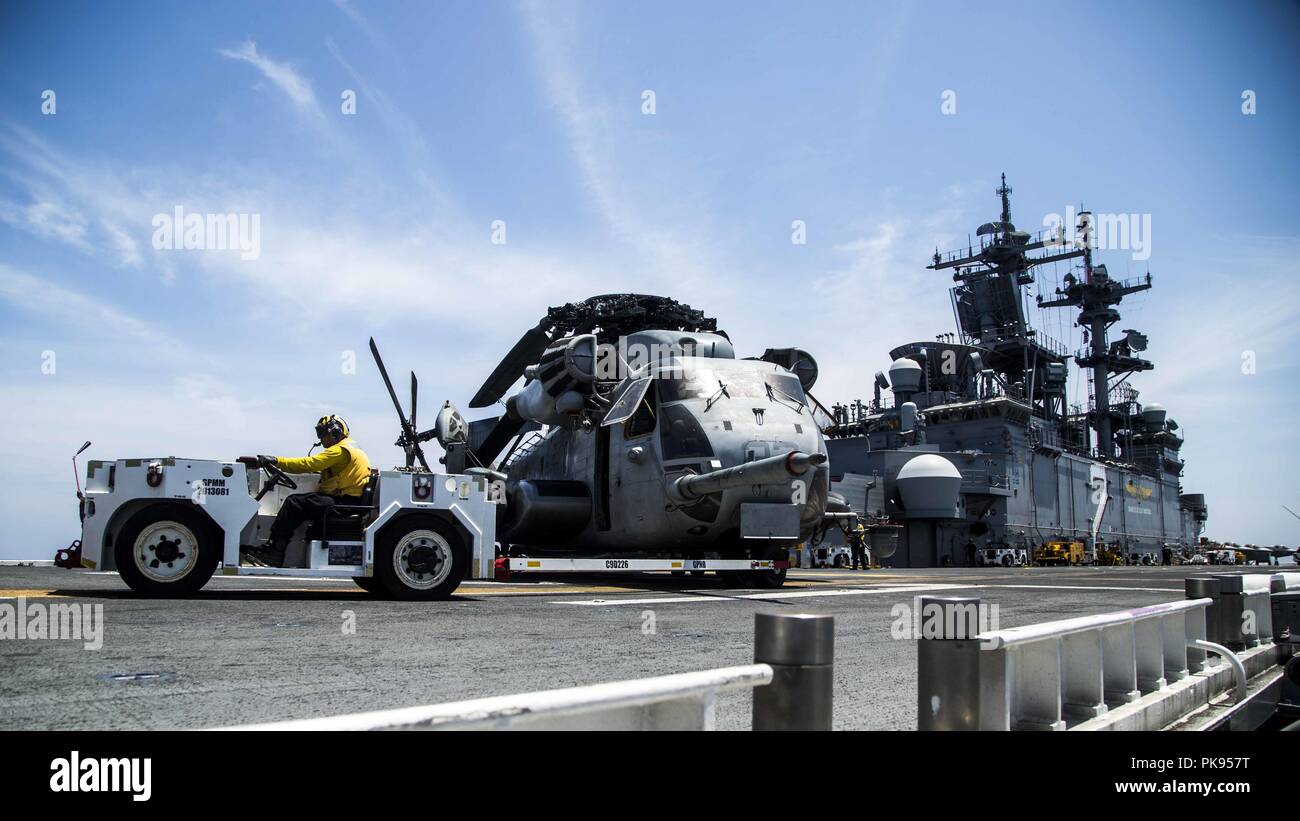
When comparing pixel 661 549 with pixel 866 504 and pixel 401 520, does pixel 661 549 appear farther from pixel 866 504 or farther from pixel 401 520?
pixel 866 504

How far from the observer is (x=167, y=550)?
9.93 m

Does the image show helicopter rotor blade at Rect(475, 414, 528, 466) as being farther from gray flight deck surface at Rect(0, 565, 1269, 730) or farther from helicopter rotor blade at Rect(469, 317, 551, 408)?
gray flight deck surface at Rect(0, 565, 1269, 730)

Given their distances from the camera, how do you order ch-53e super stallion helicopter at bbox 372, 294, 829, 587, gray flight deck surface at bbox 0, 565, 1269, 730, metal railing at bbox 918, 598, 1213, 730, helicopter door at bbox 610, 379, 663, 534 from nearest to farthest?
1. metal railing at bbox 918, 598, 1213, 730
2. gray flight deck surface at bbox 0, 565, 1269, 730
3. ch-53e super stallion helicopter at bbox 372, 294, 829, 587
4. helicopter door at bbox 610, 379, 663, 534

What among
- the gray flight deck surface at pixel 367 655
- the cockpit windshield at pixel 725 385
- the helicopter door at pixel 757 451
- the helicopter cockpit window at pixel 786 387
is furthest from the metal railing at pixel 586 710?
the helicopter cockpit window at pixel 786 387

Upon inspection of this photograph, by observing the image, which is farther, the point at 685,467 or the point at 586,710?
the point at 685,467

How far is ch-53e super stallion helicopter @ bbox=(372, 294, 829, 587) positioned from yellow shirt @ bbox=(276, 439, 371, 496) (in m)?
4.60

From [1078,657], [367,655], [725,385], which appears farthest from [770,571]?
[1078,657]

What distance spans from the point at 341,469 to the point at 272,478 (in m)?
0.80

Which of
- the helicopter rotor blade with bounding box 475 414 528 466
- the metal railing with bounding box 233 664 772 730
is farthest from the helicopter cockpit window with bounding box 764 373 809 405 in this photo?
the metal railing with bounding box 233 664 772 730

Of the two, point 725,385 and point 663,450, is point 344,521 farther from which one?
point 725,385

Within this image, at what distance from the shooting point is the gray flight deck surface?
4672 millimetres

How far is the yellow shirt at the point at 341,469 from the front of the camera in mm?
10781
